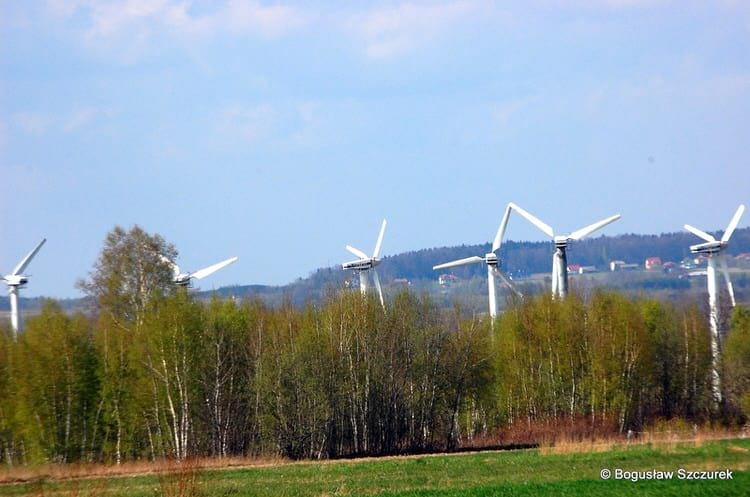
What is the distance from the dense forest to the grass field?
1152 cm

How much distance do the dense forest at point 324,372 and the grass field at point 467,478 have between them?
11.5 metres

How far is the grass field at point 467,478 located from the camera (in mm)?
26312

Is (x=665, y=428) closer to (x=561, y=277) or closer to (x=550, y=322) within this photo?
(x=550, y=322)

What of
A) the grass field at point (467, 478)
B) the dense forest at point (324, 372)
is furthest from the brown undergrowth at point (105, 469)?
the dense forest at point (324, 372)

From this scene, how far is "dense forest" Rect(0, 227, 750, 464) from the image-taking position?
172 feet

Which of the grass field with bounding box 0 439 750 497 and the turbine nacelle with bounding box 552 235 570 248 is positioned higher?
the turbine nacelle with bounding box 552 235 570 248

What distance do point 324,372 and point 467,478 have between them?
2435 centimetres

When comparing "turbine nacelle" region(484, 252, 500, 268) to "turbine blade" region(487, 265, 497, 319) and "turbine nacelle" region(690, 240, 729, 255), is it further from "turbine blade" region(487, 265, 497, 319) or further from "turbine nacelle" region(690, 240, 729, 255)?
"turbine nacelle" region(690, 240, 729, 255)

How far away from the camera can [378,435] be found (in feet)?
196

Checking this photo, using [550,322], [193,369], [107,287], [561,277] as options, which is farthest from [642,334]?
[107,287]

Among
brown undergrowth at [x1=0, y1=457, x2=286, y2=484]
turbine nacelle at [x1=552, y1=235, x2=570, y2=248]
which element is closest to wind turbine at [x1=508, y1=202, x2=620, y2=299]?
turbine nacelle at [x1=552, y1=235, x2=570, y2=248]

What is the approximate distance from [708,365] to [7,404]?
46.5 m

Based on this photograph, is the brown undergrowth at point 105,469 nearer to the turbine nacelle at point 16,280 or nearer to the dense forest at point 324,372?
the dense forest at point 324,372

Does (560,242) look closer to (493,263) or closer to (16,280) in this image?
(493,263)
